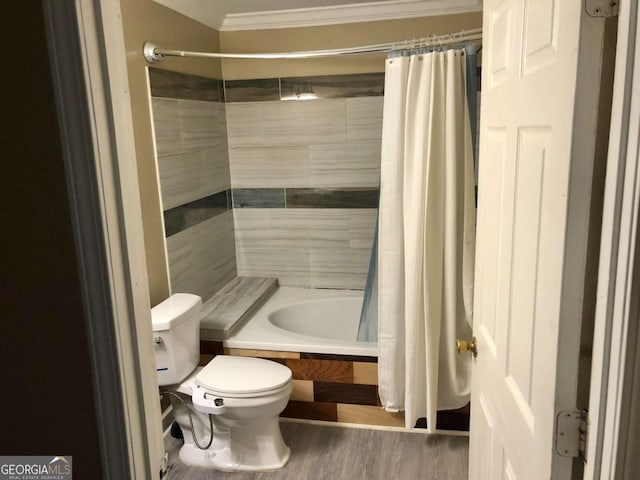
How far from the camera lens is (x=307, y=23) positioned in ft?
10.3

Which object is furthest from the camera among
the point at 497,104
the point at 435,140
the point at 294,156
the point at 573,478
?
the point at 294,156

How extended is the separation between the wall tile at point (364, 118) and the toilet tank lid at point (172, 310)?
4.75 feet

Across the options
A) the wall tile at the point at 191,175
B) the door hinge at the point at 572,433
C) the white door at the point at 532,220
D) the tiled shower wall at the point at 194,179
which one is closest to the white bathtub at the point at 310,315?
the tiled shower wall at the point at 194,179

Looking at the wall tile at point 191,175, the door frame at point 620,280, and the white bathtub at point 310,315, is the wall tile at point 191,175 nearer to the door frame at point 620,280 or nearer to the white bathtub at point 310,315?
the white bathtub at point 310,315

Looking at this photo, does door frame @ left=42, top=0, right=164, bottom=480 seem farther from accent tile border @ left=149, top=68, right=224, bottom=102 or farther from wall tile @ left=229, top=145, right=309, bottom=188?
wall tile @ left=229, top=145, right=309, bottom=188

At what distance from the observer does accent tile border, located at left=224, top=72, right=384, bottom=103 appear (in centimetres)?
313

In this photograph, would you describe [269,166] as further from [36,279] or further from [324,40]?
[36,279]

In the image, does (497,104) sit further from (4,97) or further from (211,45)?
(211,45)

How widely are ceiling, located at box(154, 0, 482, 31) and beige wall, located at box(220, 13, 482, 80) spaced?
0.12ft

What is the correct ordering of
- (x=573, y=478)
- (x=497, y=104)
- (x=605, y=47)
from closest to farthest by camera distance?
(x=605, y=47), (x=573, y=478), (x=497, y=104)

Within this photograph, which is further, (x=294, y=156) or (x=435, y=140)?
(x=294, y=156)

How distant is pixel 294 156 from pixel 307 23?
805 mm

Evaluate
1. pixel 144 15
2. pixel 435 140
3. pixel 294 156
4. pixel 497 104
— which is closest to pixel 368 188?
pixel 294 156

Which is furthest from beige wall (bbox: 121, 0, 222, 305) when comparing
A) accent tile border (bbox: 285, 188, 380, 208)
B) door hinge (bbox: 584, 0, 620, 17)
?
door hinge (bbox: 584, 0, 620, 17)
